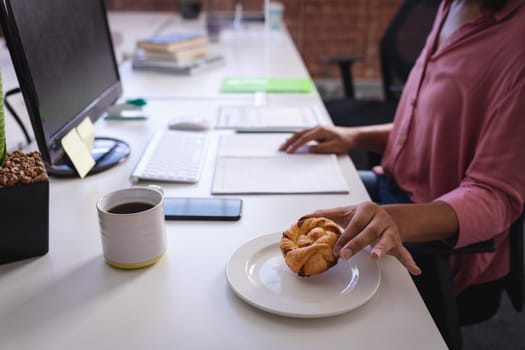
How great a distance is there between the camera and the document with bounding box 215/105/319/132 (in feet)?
4.51

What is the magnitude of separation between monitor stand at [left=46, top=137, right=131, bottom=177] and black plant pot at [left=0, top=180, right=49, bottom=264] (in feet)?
0.87

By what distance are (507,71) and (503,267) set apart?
16.9 inches

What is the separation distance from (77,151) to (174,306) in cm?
46

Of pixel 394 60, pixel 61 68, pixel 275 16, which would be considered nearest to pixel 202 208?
pixel 61 68

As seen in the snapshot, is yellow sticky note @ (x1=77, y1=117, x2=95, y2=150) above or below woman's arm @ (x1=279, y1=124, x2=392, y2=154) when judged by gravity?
above

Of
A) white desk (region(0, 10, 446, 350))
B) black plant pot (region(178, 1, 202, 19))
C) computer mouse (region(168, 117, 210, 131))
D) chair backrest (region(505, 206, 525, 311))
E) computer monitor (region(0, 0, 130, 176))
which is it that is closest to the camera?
white desk (region(0, 10, 446, 350))

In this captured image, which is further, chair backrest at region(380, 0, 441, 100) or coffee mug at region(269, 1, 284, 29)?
coffee mug at region(269, 1, 284, 29)

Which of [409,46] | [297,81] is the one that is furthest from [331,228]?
[409,46]

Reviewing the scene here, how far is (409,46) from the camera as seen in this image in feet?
7.29

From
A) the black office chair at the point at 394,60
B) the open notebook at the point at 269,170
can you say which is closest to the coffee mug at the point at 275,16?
the black office chair at the point at 394,60

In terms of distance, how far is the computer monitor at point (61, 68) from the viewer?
830 millimetres

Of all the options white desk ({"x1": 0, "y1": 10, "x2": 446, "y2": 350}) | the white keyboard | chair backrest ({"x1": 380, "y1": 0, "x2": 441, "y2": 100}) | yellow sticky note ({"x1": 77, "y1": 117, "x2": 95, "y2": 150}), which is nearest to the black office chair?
chair backrest ({"x1": 380, "y1": 0, "x2": 441, "y2": 100})

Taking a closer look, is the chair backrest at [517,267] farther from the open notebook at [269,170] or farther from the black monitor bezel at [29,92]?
the black monitor bezel at [29,92]

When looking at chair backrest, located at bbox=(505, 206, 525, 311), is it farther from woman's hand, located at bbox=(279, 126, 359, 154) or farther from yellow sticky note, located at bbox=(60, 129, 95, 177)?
yellow sticky note, located at bbox=(60, 129, 95, 177)
